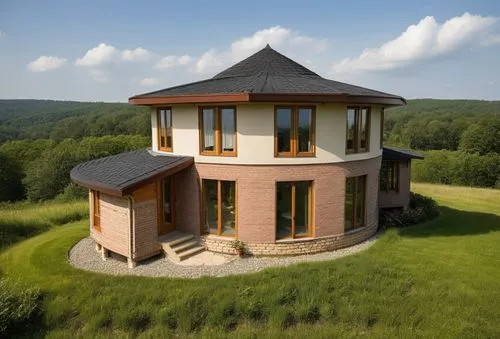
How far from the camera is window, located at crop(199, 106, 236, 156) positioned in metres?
13.3

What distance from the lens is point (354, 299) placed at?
9.74 meters

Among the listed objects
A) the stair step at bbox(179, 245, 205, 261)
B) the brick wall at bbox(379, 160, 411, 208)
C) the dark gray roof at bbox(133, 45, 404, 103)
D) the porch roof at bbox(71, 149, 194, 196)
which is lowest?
the stair step at bbox(179, 245, 205, 261)

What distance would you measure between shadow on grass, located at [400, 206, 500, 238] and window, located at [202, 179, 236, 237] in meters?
7.79

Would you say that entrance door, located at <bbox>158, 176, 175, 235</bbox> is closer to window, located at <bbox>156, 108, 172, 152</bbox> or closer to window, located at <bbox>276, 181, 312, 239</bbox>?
window, located at <bbox>156, 108, 172, 152</bbox>

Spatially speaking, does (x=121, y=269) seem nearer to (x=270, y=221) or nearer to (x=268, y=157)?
(x=270, y=221)

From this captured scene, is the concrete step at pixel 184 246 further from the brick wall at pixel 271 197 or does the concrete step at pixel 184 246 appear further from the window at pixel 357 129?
the window at pixel 357 129

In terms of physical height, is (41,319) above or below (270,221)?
below

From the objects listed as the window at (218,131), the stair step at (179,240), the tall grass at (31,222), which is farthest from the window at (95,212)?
the tall grass at (31,222)

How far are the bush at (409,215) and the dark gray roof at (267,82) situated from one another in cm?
580

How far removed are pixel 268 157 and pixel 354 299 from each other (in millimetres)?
5474

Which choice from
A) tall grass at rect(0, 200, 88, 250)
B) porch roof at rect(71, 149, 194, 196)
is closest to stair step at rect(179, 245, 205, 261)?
porch roof at rect(71, 149, 194, 196)

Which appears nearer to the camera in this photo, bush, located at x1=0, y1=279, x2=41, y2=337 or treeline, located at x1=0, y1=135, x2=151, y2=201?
bush, located at x1=0, y1=279, x2=41, y2=337

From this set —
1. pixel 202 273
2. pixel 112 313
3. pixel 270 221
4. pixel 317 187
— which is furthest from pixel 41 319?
pixel 317 187

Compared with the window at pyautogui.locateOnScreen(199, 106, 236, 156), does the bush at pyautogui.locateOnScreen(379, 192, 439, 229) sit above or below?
below
